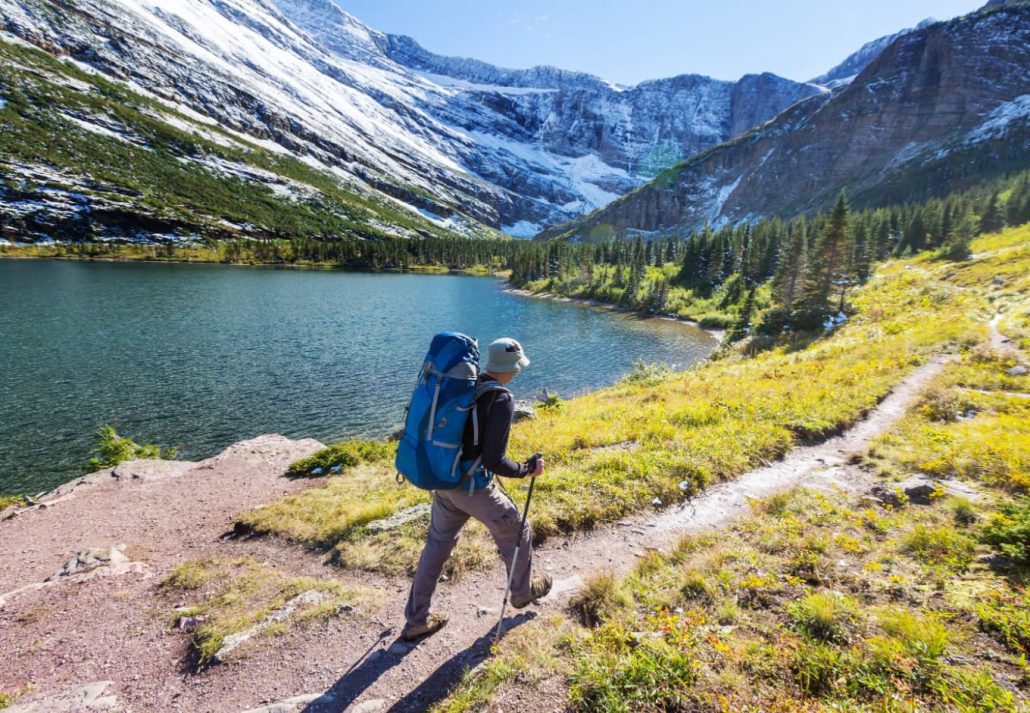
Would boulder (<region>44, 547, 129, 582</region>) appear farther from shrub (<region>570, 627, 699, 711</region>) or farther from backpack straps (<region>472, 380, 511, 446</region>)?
shrub (<region>570, 627, 699, 711</region>)

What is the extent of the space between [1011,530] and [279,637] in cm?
1036

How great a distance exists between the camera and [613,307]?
276 feet

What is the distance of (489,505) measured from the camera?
544 cm

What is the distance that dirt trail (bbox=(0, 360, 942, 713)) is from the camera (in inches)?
215

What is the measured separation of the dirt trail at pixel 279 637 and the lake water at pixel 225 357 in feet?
39.2

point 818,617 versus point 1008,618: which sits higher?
point 1008,618

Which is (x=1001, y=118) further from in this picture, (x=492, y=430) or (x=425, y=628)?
(x=425, y=628)

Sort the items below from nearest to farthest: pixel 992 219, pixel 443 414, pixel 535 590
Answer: pixel 443 414, pixel 535 590, pixel 992 219

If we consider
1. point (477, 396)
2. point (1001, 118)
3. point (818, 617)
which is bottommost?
point (818, 617)

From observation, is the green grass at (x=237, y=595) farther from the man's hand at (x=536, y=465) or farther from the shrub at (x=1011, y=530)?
the shrub at (x=1011, y=530)

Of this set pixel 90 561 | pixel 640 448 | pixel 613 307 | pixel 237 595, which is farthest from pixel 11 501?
pixel 613 307

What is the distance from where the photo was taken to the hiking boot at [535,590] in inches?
240

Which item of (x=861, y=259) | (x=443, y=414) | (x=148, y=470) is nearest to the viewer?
(x=443, y=414)

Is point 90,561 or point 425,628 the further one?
point 90,561
